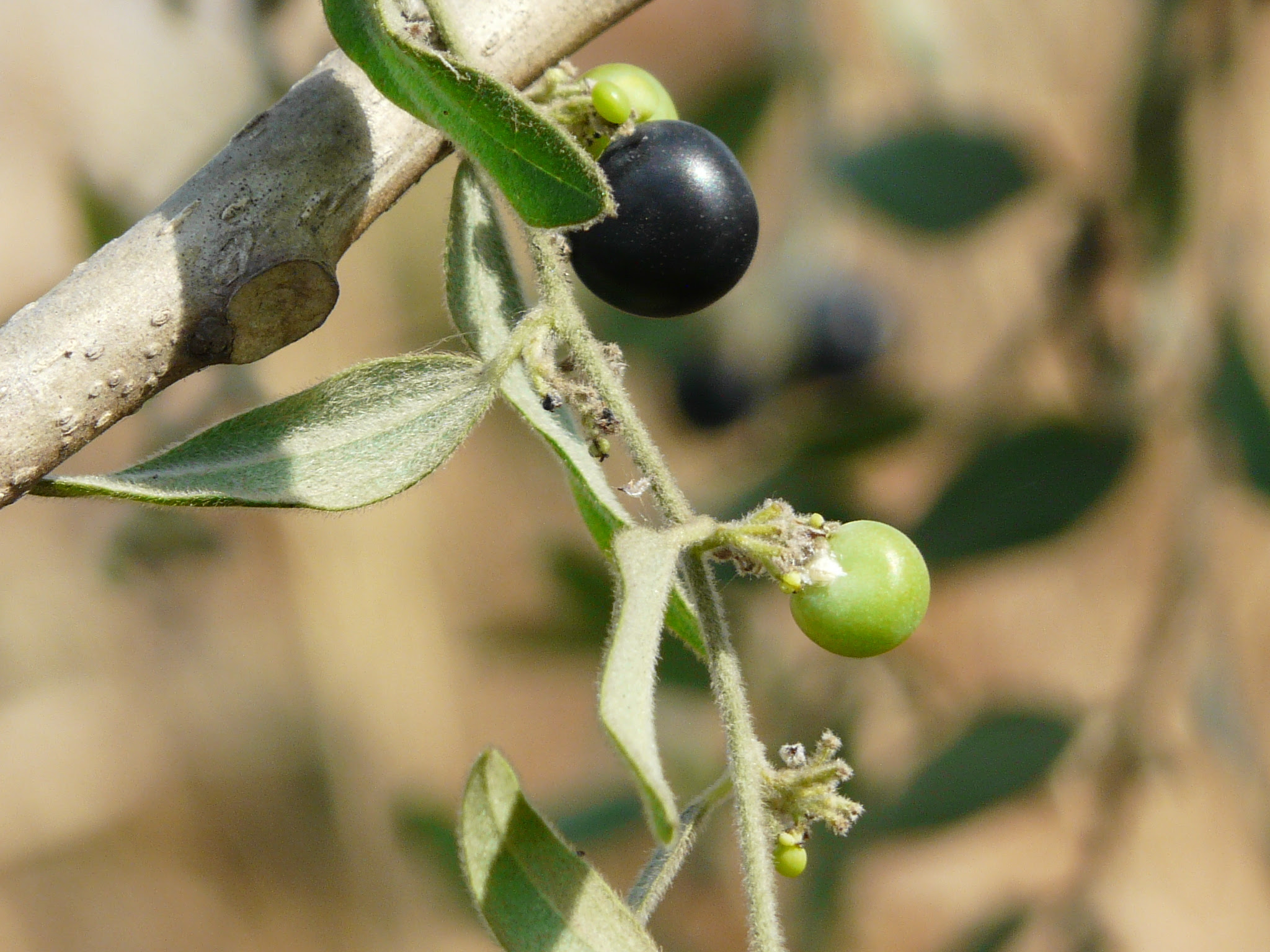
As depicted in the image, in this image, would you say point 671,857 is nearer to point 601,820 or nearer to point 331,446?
point 331,446

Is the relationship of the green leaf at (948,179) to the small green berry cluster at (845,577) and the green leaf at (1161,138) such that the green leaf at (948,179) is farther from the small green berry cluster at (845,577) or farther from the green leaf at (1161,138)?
the small green berry cluster at (845,577)

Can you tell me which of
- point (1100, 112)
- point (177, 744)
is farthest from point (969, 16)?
point (177, 744)

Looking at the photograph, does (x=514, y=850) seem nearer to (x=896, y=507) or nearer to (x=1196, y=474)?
(x=896, y=507)

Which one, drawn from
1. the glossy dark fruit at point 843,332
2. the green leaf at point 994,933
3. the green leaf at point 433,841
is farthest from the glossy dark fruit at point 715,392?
the green leaf at point 994,933

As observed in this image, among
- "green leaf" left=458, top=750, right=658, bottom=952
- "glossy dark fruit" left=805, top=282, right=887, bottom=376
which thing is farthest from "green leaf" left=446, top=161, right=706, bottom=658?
"glossy dark fruit" left=805, top=282, right=887, bottom=376

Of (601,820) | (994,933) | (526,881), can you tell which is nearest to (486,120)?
(526,881)

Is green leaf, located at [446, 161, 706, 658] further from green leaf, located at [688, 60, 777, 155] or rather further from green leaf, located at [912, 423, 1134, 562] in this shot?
green leaf, located at [688, 60, 777, 155]
